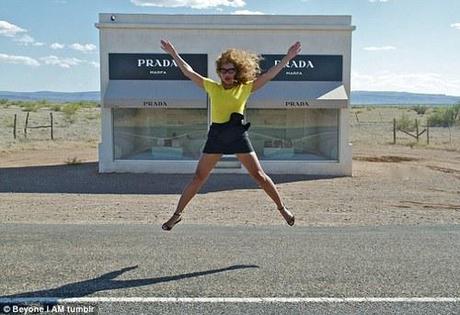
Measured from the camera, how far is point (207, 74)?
15594 millimetres

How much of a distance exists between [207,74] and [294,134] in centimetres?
345

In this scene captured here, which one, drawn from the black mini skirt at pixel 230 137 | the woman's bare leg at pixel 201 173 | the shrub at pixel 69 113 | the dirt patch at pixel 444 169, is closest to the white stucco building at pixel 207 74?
the dirt patch at pixel 444 169

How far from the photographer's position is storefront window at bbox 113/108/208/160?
1612 centimetres

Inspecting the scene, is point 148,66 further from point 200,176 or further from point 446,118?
point 446,118

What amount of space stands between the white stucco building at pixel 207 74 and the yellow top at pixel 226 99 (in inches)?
390

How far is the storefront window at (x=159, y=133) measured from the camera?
635 inches

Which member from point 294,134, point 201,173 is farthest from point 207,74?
point 201,173

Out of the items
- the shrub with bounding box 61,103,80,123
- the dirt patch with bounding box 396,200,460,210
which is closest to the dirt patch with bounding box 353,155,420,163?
the dirt patch with bounding box 396,200,460,210

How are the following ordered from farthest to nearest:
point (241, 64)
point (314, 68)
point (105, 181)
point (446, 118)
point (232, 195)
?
point (446, 118) < point (314, 68) < point (105, 181) < point (232, 195) < point (241, 64)

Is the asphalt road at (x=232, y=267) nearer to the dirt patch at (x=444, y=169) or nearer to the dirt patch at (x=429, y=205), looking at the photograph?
the dirt patch at (x=429, y=205)

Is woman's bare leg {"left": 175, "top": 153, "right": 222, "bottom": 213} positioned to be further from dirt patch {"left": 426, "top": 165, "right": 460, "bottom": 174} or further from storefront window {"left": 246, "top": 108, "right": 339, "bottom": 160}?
dirt patch {"left": 426, "top": 165, "right": 460, "bottom": 174}

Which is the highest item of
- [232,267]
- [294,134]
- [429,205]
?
[294,134]

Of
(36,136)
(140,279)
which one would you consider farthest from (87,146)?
(140,279)

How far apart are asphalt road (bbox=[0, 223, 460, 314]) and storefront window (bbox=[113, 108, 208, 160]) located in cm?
880
